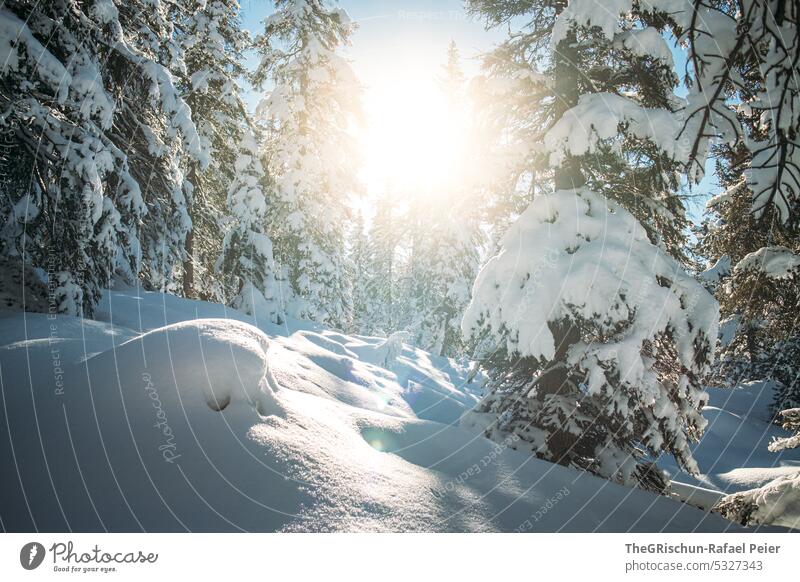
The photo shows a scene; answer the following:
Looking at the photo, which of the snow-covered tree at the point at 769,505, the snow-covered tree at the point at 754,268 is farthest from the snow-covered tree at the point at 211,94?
the snow-covered tree at the point at 769,505

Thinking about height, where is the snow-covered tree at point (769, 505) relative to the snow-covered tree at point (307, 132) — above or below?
below

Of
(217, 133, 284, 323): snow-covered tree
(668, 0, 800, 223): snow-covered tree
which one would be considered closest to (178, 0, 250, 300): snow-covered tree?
(217, 133, 284, 323): snow-covered tree

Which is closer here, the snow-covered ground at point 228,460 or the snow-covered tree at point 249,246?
the snow-covered ground at point 228,460

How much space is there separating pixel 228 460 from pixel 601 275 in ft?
13.4

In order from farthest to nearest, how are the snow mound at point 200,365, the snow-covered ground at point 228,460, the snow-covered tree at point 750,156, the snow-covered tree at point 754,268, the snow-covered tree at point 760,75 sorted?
1. the snow-covered tree at point 754,268
2. the snow mound at point 200,365
3. the snow-covered tree at point 750,156
4. the snow-covered ground at point 228,460
5. the snow-covered tree at point 760,75

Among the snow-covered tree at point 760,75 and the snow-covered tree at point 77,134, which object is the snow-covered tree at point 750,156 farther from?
the snow-covered tree at point 77,134

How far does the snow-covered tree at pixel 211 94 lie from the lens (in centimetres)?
1341

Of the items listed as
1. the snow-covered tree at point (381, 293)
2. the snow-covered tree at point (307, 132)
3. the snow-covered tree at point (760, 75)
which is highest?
the snow-covered tree at point (307, 132)

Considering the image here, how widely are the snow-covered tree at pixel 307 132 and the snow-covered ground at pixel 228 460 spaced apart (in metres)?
13.8

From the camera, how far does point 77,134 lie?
5004mm

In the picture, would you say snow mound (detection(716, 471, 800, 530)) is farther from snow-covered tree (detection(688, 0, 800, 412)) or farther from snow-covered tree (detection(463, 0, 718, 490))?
snow-covered tree (detection(688, 0, 800, 412))

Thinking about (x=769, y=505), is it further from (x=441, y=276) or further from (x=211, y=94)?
(x=441, y=276)

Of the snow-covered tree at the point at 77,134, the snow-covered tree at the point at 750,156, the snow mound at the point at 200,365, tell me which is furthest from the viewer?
the snow-covered tree at the point at 77,134

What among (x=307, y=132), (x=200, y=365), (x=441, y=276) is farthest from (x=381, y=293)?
(x=200, y=365)
